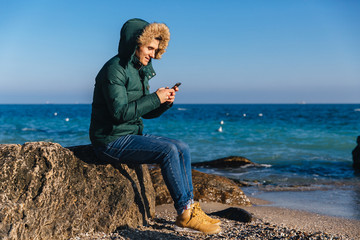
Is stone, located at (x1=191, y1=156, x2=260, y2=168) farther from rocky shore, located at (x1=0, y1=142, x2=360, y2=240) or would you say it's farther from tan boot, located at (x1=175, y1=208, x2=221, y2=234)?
tan boot, located at (x1=175, y1=208, x2=221, y2=234)

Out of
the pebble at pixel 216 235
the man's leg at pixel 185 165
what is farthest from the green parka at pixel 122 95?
the pebble at pixel 216 235

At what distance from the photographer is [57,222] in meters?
3.66

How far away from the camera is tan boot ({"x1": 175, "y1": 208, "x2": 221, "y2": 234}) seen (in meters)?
4.01

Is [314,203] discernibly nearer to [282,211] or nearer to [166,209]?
[282,211]

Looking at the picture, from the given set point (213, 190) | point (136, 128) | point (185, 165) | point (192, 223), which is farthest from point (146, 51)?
point (213, 190)

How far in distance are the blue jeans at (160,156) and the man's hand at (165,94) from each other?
0.48 metres

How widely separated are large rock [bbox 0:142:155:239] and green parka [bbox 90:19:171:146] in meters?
0.42

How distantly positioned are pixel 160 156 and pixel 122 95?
2.65ft

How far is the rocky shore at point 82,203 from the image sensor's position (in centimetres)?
346

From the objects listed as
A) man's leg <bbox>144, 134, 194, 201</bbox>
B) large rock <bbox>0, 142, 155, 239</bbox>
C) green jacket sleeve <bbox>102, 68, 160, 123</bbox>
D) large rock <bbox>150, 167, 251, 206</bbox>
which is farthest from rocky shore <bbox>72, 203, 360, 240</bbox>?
green jacket sleeve <bbox>102, 68, 160, 123</bbox>

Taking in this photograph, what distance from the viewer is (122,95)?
148 inches

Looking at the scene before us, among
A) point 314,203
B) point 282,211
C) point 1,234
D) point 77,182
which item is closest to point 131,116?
point 77,182

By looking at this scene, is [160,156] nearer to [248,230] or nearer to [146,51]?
[146,51]

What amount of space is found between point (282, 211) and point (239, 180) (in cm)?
336
